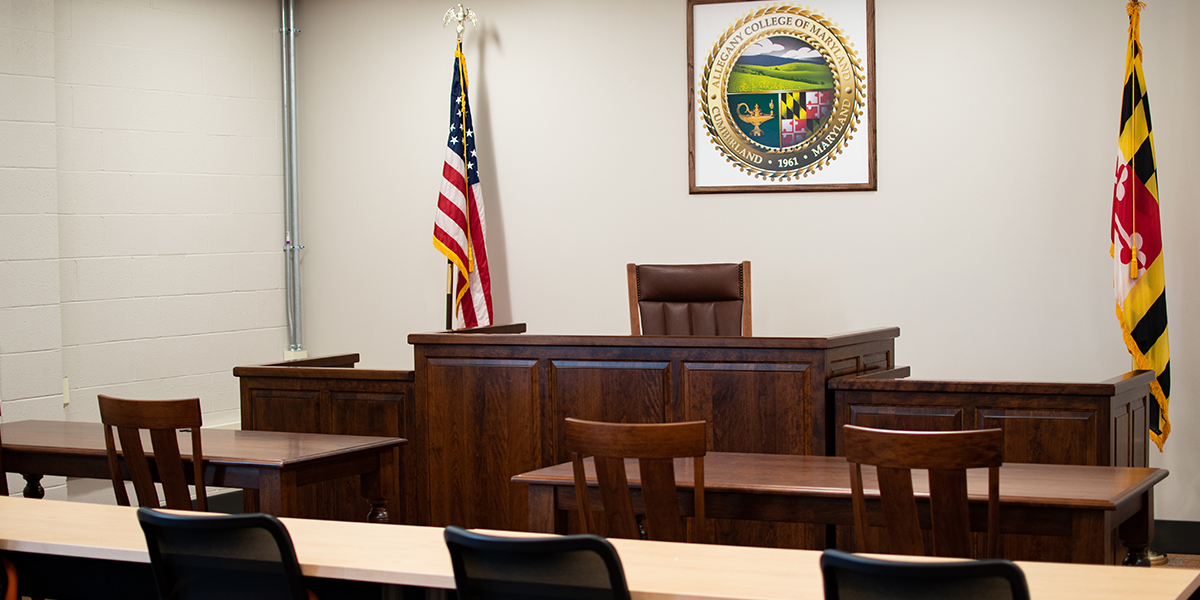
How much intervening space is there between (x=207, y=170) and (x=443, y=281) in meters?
1.42

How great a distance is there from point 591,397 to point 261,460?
1.26 m

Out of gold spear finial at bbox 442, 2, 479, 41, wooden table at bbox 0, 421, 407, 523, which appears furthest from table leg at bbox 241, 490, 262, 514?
gold spear finial at bbox 442, 2, 479, 41

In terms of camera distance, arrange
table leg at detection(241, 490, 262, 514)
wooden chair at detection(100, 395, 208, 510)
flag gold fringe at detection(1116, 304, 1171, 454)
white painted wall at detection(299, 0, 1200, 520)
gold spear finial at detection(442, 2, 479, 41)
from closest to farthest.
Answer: wooden chair at detection(100, 395, 208, 510) → table leg at detection(241, 490, 262, 514) → flag gold fringe at detection(1116, 304, 1171, 454) → white painted wall at detection(299, 0, 1200, 520) → gold spear finial at detection(442, 2, 479, 41)

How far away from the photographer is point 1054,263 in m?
5.45

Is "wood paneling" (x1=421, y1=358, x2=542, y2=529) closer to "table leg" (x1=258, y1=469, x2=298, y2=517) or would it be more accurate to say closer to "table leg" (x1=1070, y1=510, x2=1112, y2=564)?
"table leg" (x1=258, y1=469, x2=298, y2=517)

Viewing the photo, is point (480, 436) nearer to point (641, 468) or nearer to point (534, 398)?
point (534, 398)

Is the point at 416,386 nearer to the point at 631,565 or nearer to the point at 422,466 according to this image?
the point at 422,466

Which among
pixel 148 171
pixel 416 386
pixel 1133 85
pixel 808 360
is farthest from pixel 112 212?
pixel 1133 85

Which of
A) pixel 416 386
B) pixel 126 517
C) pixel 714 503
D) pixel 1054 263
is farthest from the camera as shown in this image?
pixel 1054 263

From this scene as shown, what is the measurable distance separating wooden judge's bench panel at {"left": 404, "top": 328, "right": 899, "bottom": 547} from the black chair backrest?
212 centimetres

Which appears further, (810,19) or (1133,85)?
(810,19)

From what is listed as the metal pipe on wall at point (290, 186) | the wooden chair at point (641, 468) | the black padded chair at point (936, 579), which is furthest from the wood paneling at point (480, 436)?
the black padded chair at point (936, 579)

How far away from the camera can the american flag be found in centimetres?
623

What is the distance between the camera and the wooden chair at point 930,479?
2664mm
